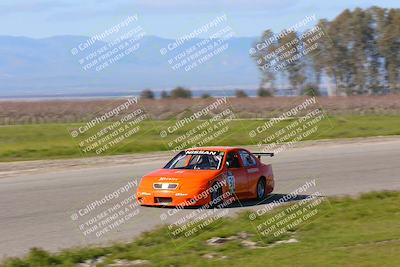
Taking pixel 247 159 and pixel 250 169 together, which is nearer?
pixel 250 169

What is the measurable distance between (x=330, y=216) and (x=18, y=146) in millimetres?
20467

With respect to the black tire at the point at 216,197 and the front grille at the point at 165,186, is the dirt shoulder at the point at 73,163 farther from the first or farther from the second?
the black tire at the point at 216,197

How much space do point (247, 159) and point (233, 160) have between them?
55cm

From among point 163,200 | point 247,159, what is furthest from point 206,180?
point 247,159

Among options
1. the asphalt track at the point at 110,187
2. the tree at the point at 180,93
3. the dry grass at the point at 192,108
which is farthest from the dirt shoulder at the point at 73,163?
the tree at the point at 180,93

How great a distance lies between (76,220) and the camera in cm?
1428

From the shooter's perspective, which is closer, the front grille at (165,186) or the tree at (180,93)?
the front grille at (165,186)

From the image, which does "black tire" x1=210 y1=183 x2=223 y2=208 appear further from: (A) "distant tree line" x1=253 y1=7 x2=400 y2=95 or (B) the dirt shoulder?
(A) "distant tree line" x1=253 y1=7 x2=400 y2=95

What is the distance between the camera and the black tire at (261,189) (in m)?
17.0

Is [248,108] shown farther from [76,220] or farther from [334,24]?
[76,220]

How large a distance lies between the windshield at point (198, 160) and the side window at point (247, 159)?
609 mm

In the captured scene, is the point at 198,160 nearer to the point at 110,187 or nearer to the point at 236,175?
the point at 236,175

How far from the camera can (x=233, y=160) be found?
1659 centimetres

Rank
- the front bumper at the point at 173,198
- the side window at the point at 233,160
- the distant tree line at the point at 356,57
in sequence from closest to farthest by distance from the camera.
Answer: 1. the front bumper at the point at 173,198
2. the side window at the point at 233,160
3. the distant tree line at the point at 356,57
